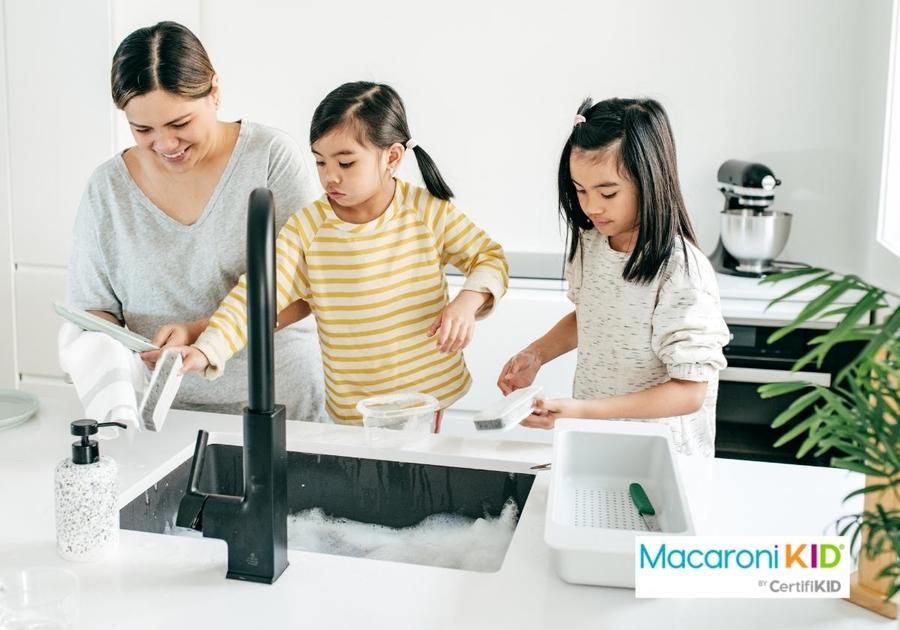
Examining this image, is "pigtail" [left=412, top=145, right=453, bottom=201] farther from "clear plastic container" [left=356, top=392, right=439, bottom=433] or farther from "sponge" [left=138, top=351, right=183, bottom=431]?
"sponge" [left=138, top=351, right=183, bottom=431]

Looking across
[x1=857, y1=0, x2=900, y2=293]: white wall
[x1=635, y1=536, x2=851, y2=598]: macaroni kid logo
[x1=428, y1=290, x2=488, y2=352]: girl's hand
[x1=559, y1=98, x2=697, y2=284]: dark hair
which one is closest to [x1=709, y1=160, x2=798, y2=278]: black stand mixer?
[x1=857, y1=0, x2=900, y2=293]: white wall

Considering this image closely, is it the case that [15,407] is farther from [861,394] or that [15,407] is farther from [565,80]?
[565,80]

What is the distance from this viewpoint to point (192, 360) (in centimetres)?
146

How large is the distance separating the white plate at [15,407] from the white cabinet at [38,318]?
137 centimetres

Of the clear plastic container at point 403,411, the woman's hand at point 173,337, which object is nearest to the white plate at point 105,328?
the woman's hand at point 173,337

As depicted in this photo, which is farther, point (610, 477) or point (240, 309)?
point (240, 309)

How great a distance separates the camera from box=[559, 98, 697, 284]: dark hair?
1.48 m

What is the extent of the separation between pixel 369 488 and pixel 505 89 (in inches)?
75.9

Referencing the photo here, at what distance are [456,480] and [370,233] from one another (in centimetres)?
52

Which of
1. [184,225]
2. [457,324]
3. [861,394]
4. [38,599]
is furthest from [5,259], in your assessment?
[861,394]

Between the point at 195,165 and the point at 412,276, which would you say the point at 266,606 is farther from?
the point at 195,165

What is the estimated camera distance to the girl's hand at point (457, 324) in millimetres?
1538

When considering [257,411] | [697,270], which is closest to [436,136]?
[697,270]

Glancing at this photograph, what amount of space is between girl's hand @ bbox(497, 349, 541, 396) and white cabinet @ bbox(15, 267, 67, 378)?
1.81 metres
